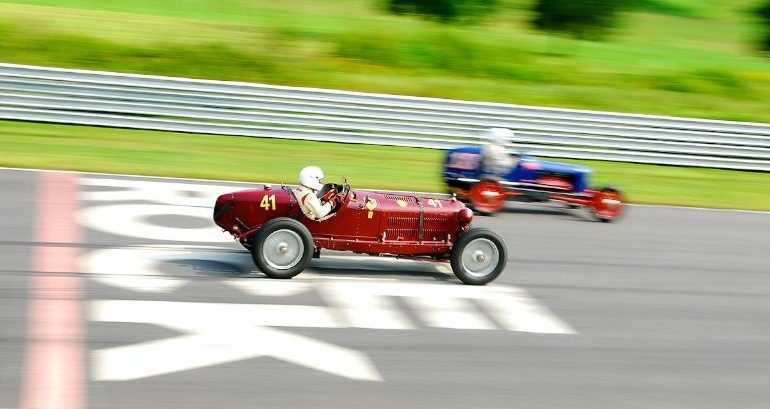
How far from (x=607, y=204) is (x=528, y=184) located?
1077 mm

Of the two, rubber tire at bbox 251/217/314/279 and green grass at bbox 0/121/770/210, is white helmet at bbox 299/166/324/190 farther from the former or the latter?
green grass at bbox 0/121/770/210

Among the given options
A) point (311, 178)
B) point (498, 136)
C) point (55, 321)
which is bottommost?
point (55, 321)

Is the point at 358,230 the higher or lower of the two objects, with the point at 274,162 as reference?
lower

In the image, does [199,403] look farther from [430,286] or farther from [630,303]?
[630,303]

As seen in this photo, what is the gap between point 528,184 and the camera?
14297 mm

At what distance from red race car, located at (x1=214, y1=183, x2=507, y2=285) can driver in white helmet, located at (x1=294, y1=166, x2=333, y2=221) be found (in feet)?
0.26

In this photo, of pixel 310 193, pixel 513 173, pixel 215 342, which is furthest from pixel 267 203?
pixel 513 173

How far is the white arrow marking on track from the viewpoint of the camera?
24.5 ft

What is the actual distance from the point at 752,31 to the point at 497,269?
37181 millimetres

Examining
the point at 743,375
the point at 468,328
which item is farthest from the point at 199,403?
the point at 743,375

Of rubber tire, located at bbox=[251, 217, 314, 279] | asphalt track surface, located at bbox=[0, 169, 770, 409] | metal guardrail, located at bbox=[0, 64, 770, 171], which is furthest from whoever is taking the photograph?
metal guardrail, located at bbox=[0, 64, 770, 171]

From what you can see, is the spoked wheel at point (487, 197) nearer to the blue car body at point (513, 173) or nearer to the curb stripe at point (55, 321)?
the blue car body at point (513, 173)

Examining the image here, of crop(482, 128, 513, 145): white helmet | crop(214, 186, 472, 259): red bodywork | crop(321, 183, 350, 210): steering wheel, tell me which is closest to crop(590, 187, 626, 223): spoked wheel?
crop(482, 128, 513, 145): white helmet

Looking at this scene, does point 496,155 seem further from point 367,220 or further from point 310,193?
point 310,193
